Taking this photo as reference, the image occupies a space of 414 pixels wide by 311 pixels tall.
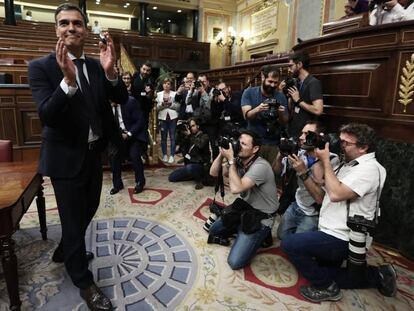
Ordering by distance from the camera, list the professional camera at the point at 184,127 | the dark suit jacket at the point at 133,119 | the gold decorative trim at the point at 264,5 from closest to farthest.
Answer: the dark suit jacket at the point at 133,119 < the professional camera at the point at 184,127 < the gold decorative trim at the point at 264,5

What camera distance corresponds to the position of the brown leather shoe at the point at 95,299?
1.55 metres

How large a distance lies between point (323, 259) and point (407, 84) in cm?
151

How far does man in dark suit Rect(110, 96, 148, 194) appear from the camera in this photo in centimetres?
339

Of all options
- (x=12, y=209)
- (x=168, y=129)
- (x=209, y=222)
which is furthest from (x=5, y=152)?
(x=168, y=129)

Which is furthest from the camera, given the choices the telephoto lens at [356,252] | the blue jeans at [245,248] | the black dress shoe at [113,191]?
the black dress shoe at [113,191]

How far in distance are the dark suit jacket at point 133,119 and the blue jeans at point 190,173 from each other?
2.11 ft

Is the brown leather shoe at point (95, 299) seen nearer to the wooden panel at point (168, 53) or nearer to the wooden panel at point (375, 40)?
the wooden panel at point (375, 40)

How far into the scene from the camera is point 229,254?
82.1 inches

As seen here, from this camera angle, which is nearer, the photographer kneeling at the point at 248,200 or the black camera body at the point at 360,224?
the black camera body at the point at 360,224

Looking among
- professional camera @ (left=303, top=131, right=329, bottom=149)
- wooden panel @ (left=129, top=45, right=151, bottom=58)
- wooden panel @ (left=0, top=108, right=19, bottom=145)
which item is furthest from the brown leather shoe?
wooden panel @ (left=129, top=45, right=151, bottom=58)

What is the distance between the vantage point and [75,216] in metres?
1.51

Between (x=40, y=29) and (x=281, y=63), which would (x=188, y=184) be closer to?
(x=281, y=63)

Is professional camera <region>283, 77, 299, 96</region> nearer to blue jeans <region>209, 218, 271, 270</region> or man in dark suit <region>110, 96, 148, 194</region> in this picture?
blue jeans <region>209, 218, 271, 270</region>

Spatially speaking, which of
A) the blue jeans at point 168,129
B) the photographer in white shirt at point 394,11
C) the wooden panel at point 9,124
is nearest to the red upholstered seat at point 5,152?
the wooden panel at point 9,124
